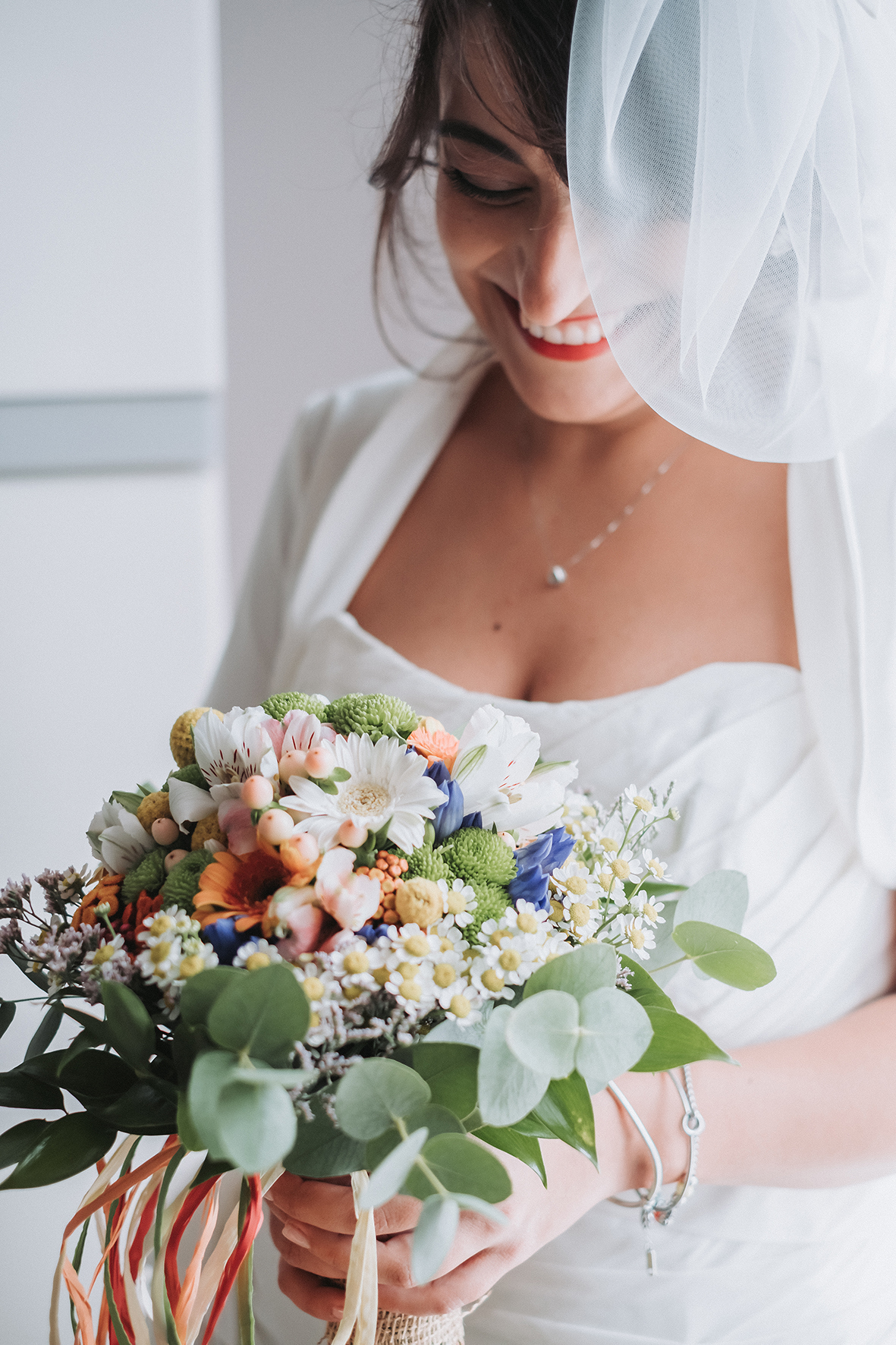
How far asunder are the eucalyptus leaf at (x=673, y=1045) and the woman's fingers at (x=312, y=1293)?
0.24m

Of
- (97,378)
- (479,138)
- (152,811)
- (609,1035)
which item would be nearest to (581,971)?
(609,1035)

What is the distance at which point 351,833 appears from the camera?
0.50m

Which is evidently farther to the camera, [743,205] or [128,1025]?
[743,205]

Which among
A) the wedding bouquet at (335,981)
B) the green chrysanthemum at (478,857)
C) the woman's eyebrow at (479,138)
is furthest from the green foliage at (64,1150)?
the woman's eyebrow at (479,138)

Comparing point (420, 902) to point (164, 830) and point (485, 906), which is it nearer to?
point (485, 906)

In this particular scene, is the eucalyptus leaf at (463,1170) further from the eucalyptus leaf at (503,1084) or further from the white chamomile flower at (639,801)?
the white chamomile flower at (639,801)

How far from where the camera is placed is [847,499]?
83 centimetres

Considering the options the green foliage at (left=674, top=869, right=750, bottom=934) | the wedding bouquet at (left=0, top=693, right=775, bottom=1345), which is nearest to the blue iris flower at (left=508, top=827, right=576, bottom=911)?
the wedding bouquet at (left=0, top=693, right=775, bottom=1345)

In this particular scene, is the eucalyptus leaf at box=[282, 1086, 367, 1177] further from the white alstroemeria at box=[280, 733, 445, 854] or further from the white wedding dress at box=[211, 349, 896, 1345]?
the white wedding dress at box=[211, 349, 896, 1345]

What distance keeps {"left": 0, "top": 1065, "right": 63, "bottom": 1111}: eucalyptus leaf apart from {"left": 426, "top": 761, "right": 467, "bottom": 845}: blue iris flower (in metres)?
0.23

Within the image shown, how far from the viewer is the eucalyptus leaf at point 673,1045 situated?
0.55 m

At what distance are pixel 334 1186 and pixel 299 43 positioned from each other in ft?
5.72

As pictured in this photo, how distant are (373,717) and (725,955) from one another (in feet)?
0.76

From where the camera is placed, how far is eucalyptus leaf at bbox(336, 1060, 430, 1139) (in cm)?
45
